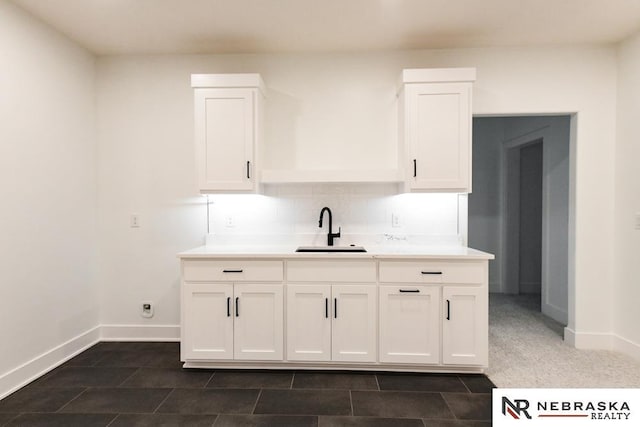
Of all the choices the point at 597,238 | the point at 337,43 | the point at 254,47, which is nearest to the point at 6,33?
the point at 254,47

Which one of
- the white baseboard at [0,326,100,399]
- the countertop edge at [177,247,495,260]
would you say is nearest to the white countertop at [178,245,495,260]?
the countertop edge at [177,247,495,260]

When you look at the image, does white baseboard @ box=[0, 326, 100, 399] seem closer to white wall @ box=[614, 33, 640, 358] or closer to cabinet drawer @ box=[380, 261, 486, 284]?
cabinet drawer @ box=[380, 261, 486, 284]

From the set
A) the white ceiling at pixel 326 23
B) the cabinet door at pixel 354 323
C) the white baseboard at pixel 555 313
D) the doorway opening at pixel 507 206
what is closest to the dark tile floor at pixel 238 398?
the cabinet door at pixel 354 323

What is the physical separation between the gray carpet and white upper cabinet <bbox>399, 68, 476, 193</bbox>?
140cm

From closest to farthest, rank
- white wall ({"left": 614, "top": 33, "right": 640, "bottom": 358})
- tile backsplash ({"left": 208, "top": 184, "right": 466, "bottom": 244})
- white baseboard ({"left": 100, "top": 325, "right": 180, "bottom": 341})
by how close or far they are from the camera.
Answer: white wall ({"left": 614, "top": 33, "right": 640, "bottom": 358})
tile backsplash ({"left": 208, "top": 184, "right": 466, "bottom": 244})
white baseboard ({"left": 100, "top": 325, "right": 180, "bottom": 341})

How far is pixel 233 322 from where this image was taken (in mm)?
2594

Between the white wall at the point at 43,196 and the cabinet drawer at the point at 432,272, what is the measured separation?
2.57 meters

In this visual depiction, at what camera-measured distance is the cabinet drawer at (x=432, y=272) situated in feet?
8.20

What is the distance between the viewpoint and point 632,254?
283 centimetres

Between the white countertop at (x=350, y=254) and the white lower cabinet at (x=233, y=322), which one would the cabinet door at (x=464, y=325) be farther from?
the white lower cabinet at (x=233, y=322)

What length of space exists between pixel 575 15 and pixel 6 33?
4.03 m

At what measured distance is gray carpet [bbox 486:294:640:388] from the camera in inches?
95.3

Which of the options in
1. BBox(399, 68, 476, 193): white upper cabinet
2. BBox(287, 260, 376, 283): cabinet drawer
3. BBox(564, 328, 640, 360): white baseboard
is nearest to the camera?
BBox(287, 260, 376, 283): cabinet drawer

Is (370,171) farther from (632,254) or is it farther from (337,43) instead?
(632,254)
